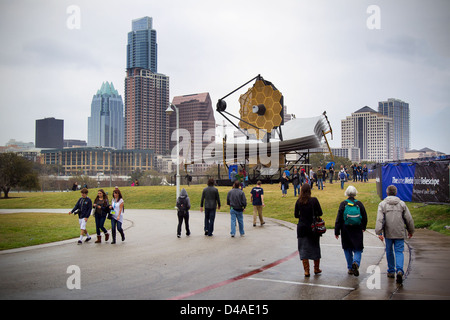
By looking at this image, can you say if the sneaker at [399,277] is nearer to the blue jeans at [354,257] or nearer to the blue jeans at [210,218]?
the blue jeans at [354,257]

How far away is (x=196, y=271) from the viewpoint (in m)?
8.30

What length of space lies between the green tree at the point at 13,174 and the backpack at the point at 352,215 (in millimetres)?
40310

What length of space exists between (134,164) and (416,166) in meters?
177

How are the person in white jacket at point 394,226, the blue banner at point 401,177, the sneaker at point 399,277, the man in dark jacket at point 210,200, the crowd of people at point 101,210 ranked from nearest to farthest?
the sneaker at point 399,277, the person in white jacket at point 394,226, the crowd of people at point 101,210, the man in dark jacket at point 210,200, the blue banner at point 401,177

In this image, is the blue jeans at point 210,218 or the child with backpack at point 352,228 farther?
the blue jeans at point 210,218

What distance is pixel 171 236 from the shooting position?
14.3 metres

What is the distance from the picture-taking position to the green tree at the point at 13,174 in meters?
40.2

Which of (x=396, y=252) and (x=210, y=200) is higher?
(x=210, y=200)

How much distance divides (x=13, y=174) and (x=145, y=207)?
18208 millimetres

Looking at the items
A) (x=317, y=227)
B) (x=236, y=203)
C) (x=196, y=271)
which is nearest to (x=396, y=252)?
(x=317, y=227)

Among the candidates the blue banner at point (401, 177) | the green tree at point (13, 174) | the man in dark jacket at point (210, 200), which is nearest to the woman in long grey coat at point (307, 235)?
the man in dark jacket at point (210, 200)

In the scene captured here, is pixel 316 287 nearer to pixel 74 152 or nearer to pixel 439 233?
pixel 439 233

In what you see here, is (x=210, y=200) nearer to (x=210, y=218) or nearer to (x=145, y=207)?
(x=210, y=218)
